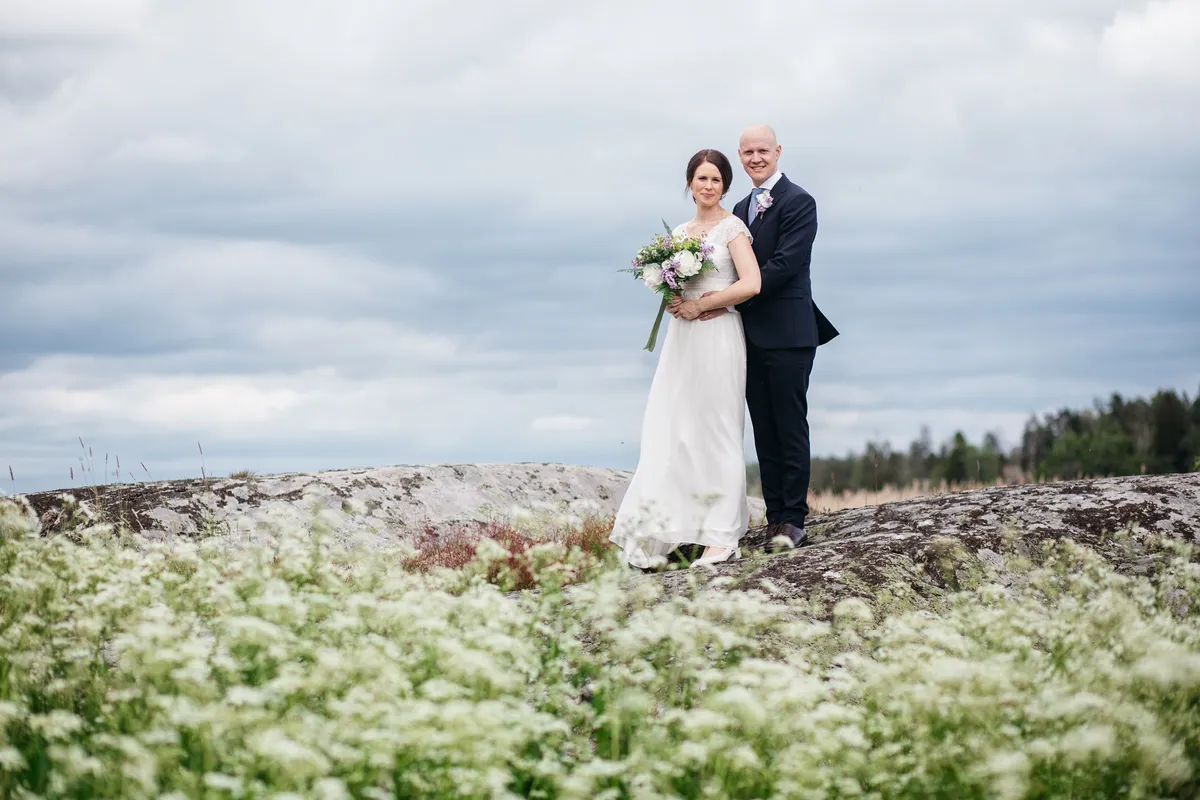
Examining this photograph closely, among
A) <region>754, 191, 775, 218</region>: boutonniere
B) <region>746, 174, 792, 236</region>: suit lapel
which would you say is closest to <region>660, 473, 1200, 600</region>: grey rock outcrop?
<region>746, 174, 792, 236</region>: suit lapel

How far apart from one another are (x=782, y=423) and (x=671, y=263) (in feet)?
5.39

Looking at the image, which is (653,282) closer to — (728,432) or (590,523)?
(728,432)

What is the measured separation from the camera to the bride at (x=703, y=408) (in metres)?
7.96

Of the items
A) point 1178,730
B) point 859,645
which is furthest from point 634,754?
point 859,645

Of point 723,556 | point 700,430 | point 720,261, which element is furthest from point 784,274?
point 723,556

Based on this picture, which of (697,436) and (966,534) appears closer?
(966,534)

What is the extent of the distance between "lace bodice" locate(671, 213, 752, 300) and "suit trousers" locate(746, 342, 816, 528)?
2.10ft

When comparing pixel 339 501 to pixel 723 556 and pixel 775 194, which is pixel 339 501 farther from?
pixel 775 194

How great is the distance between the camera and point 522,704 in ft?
11.9

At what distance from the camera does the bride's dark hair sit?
8.08 m

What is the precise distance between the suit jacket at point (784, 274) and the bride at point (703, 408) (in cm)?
22

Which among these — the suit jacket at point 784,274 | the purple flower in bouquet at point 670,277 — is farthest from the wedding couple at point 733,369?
the purple flower in bouquet at point 670,277

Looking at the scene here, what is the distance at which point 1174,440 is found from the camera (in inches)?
2223

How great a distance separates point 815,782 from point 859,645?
219cm
